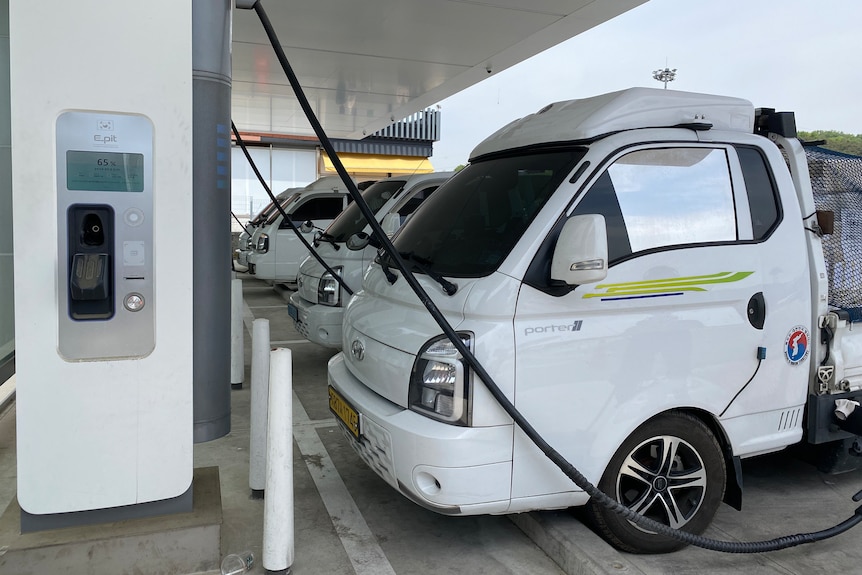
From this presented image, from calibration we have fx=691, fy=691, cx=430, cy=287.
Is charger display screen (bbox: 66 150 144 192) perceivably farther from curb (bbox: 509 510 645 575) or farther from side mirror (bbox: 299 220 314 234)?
side mirror (bbox: 299 220 314 234)

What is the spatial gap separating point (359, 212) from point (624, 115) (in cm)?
536

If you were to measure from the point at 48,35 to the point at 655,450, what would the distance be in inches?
128

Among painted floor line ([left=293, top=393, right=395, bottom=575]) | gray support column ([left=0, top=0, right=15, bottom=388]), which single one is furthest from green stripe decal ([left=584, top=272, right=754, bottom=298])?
gray support column ([left=0, top=0, right=15, bottom=388])

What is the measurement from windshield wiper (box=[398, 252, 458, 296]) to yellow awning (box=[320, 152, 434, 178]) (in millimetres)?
24425

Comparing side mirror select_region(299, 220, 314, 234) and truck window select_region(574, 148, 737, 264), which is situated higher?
truck window select_region(574, 148, 737, 264)

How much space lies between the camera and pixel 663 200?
3502mm

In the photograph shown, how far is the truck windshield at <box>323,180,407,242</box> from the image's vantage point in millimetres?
8273

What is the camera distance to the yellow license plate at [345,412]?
3.55 m

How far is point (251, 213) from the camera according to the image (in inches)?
1190

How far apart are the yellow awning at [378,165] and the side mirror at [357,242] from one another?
68.8 ft

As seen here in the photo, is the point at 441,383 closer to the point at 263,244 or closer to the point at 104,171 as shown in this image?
the point at 104,171

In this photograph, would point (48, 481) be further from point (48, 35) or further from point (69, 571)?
point (48, 35)

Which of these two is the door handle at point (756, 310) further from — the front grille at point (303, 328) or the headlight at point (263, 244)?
the headlight at point (263, 244)

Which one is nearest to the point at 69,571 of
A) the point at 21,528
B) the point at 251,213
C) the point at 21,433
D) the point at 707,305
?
the point at 21,528
